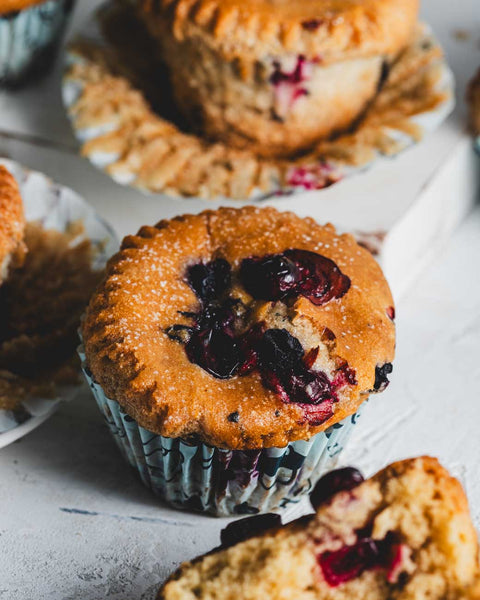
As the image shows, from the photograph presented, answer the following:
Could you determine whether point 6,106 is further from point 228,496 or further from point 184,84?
point 228,496

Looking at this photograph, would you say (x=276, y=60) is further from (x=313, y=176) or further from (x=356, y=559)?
(x=356, y=559)

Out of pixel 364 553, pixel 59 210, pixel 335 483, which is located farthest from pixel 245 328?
pixel 59 210

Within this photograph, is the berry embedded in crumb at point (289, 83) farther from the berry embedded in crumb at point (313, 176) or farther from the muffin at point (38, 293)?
the muffin at point (38, 293)

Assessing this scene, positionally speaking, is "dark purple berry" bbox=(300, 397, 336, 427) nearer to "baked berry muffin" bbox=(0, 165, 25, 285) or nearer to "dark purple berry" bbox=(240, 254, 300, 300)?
"dark purple berry" bbox=(240, 254, 300, 300)

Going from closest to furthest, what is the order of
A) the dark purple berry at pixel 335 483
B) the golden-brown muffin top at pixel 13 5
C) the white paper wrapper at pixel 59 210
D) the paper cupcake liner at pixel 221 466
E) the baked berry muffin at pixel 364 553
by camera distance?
the baked berry muffin at pixel 364 553
the dark purple berry at pixel 335 483
the paper cupcake liner at pixel 221 466
the white paper wrapper at pixel 59 210
the golden-brown muffin top at pixel 13 5

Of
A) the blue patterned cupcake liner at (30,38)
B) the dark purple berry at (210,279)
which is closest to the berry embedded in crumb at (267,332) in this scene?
the dark purple berry at (210,279)

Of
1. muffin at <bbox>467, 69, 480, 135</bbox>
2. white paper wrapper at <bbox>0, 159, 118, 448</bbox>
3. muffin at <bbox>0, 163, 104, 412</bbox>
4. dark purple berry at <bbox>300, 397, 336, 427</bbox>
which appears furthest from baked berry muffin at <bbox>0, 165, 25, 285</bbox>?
muffin at <bbox>467, 69, 480, 135</bbox>
